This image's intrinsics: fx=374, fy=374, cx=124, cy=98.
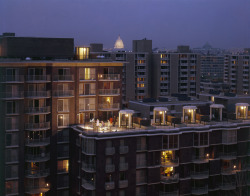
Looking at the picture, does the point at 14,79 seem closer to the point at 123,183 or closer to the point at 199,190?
the point at 123,183

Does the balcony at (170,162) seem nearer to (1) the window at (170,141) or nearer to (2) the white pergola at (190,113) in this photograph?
(1) the window at (170,141)

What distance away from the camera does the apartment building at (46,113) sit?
757 cm

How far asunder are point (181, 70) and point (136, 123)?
1207 centimetres

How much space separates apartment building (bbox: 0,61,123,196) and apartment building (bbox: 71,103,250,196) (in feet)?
1.28

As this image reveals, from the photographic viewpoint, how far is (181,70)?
769 inches

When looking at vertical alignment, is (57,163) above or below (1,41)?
below

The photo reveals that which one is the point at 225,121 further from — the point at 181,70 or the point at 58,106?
the point at 181,70

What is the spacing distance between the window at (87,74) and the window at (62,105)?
0.64m

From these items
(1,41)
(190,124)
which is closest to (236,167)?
(190,124)

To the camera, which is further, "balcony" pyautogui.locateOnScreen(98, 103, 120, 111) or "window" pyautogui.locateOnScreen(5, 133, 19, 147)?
"balcony" pyautogui.locateOnScreen(98, 103, 120, 111)

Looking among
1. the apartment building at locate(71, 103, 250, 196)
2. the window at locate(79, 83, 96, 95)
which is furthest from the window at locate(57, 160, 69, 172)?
the window at locate(79, 83, 96, 95)

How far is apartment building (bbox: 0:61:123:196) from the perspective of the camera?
24.8 feet

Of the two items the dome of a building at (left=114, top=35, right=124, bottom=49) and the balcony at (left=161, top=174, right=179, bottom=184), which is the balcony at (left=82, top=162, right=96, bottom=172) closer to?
the balcony at (left=161, top=174, right=179, bottom=184)

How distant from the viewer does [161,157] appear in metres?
7.40
